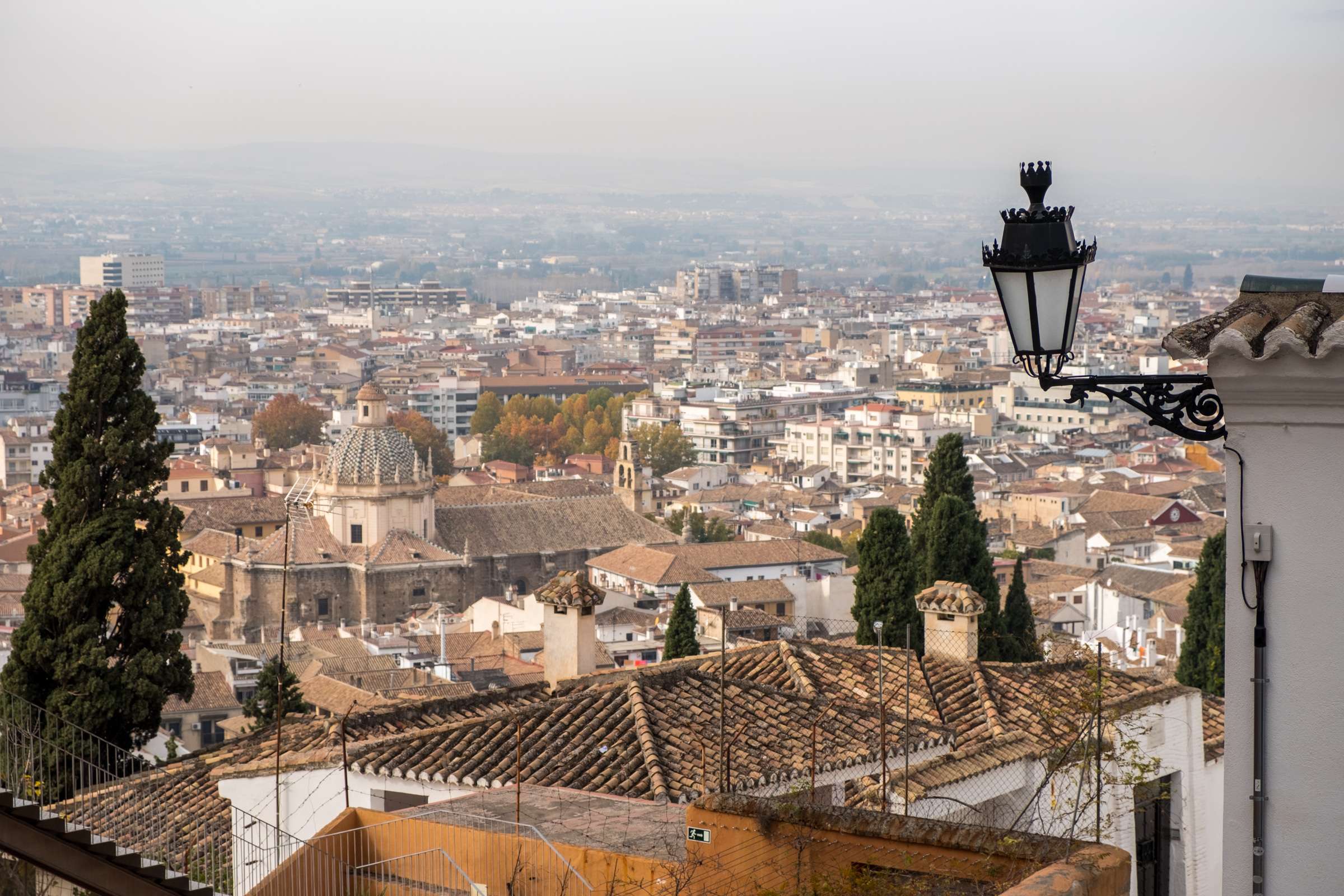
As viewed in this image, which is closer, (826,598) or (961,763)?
(961,763)

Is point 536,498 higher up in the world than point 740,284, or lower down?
lower down

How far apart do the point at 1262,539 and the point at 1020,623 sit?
39.7 feet

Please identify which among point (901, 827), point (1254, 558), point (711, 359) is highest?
point (1254, 558)

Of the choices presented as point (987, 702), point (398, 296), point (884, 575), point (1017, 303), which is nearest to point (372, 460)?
point (884, 575)

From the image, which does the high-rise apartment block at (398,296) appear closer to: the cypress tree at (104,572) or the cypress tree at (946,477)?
the cypress tree at (946,477)

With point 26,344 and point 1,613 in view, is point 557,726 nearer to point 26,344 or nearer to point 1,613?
point 1,613

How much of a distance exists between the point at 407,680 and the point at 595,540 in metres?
22.8

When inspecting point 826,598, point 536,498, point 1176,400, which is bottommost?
point 536,498


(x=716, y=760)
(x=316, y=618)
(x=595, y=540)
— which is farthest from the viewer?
(x=595, y=540)

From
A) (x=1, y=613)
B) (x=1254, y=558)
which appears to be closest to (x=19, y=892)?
(x=1254, y=558)

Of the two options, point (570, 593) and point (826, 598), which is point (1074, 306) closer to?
point (570, 593)

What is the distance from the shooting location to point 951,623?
362 inches

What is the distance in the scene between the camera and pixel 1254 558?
97.7 inches

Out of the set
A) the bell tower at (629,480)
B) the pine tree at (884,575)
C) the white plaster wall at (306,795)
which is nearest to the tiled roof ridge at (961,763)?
the white plaster wall at (306,795)
